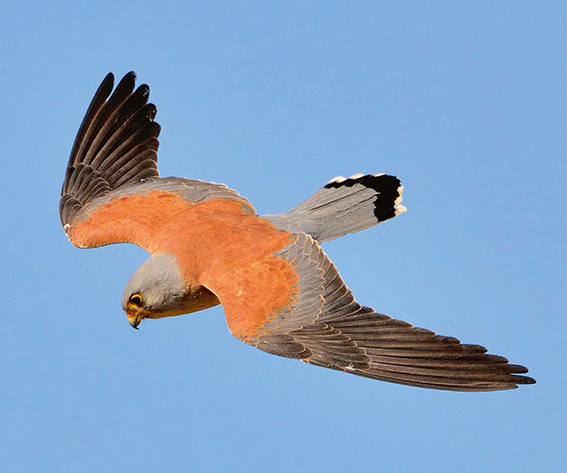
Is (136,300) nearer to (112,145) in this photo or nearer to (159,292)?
(159,292)

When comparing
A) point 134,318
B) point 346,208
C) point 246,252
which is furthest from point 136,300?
point 346,208

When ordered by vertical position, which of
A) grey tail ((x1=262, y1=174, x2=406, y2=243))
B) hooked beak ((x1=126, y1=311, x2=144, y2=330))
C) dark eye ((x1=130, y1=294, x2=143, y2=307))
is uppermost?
grey tail ((x1=262, y1=174, x2=406, y2=243))

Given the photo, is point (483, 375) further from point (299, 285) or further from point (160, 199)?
point (160, 199)

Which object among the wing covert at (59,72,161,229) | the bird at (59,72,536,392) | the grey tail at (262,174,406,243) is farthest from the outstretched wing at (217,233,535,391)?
the wing covert at (59,72,161,229)

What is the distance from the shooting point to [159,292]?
25.2 feet

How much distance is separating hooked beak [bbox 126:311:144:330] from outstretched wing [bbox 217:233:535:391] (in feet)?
3.48

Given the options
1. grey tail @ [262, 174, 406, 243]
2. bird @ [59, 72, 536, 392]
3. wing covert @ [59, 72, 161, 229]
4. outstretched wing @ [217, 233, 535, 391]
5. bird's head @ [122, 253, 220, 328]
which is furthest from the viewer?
wing covert @ [59, 72, 161, 229]

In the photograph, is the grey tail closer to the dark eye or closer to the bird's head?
the bird's head

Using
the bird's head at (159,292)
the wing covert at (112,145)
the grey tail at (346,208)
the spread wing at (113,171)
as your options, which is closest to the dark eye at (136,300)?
the bird's head at (159,292)

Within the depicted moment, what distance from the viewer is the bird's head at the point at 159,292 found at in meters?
7.63

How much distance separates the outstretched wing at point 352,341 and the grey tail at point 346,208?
52 centimetres

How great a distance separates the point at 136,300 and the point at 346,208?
73.3 inches

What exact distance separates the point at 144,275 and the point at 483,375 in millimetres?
2805

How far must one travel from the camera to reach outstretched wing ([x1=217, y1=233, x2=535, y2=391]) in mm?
6477
